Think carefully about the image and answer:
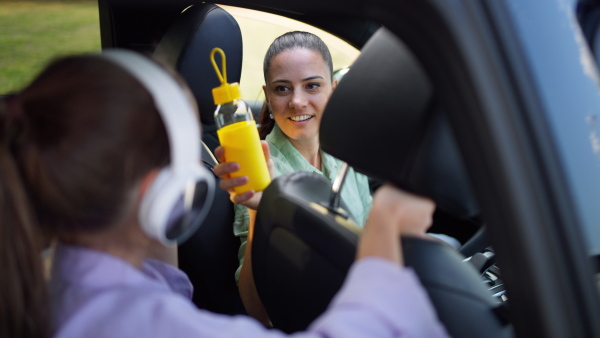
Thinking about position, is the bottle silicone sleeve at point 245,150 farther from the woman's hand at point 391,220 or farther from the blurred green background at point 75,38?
the blurred green background at point 75,38

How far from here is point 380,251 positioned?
35.4 inches

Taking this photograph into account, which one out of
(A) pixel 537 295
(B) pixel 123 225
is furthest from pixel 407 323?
(B) pixel 123 225

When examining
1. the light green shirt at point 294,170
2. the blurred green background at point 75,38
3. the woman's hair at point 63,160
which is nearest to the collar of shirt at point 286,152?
the light green shirt at point 294,170

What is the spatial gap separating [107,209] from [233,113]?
2.38 feet

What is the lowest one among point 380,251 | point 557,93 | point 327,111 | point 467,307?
point 467,307

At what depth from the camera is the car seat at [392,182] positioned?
889 mm

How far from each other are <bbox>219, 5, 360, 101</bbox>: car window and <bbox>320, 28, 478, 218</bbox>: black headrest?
1016 mm

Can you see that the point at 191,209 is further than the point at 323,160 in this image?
No

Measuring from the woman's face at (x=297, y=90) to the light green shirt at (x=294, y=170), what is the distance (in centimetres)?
5

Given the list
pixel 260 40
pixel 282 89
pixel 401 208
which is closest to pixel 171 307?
pixel 401 208

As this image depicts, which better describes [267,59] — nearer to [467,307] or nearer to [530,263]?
[467,307]

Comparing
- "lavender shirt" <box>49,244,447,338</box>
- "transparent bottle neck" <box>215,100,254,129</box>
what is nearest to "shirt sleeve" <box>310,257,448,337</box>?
"lavender shirt" <box>49,244,447,338</box>

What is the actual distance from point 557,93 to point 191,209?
55 centimetres

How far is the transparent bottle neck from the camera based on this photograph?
57.0 inches
